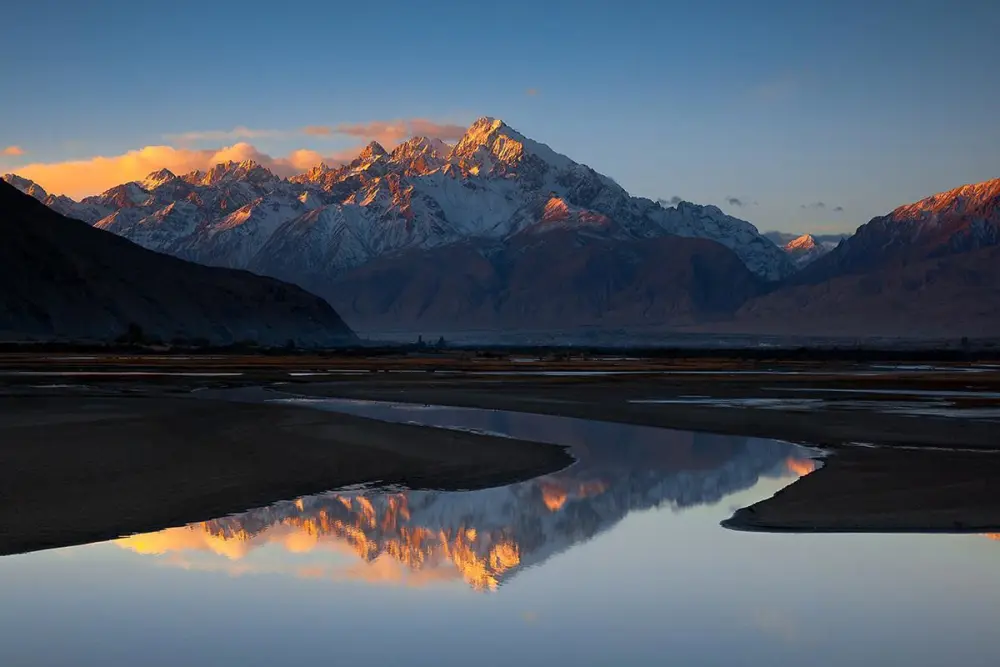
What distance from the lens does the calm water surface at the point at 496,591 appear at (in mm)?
14773

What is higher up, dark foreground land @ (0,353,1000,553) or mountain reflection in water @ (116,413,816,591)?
dark foreground land @ (0,353,1000,553)

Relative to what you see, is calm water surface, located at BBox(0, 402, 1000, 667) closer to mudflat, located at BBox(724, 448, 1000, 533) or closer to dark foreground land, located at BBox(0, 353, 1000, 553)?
mudflat, located at BBox(724, 448, 1000, 533)

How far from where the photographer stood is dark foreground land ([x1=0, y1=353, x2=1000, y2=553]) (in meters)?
23.8

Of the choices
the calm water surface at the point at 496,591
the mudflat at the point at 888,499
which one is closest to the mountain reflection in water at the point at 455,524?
the calm water surface at the point at 496,591

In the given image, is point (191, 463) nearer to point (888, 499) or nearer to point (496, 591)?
point (496, 591)

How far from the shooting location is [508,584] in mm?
18562

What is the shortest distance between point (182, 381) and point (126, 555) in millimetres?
58380

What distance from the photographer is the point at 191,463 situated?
101 ft

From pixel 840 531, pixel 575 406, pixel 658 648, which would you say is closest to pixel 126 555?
pixel 658 648

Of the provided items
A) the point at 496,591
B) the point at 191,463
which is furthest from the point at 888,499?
the point at 191,463

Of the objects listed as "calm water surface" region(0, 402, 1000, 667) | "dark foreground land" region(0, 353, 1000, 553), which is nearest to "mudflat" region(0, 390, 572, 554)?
"dark foreground land" region(0, 353, 1000, 553)

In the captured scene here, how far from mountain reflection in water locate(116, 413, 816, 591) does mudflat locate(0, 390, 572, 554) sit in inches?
48.8

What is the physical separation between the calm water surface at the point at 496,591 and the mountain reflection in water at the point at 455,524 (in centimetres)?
8

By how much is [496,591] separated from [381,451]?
17.3 m
